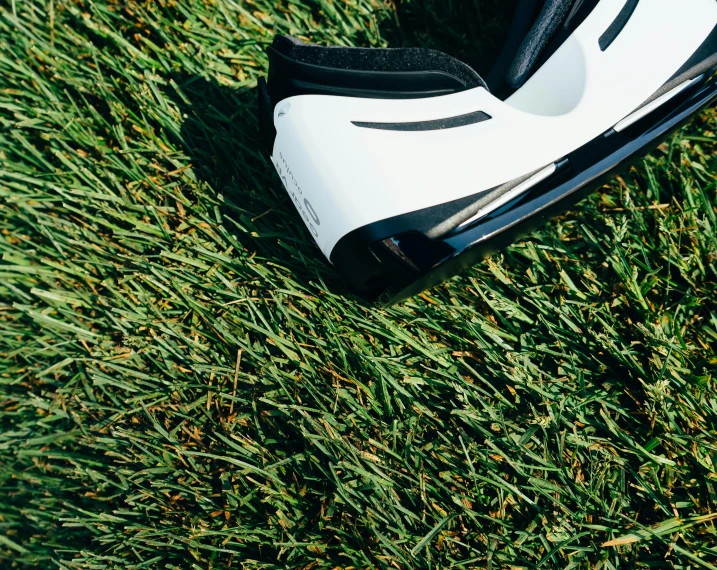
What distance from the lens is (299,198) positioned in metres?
1.52

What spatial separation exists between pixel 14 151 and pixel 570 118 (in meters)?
1.93

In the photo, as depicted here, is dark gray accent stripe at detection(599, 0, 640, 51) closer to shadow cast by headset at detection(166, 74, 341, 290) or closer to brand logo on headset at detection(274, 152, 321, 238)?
brand logo on headset at detection(274, 152, 321, 238)

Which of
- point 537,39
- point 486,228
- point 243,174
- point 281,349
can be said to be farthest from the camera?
point 243,174

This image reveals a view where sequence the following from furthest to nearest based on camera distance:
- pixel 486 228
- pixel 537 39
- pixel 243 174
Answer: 1. pixel 243 174
2. pixel 537 39
3. pixel 486 228

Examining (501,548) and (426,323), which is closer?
(501,548)

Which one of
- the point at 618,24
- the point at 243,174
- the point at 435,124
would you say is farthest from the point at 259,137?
the point at 618,24

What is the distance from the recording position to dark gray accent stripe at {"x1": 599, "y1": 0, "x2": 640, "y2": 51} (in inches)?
61.0

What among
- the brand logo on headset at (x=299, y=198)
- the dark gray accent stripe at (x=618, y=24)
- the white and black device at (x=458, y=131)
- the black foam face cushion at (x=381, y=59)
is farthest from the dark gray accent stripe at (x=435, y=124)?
the dark gray accent stripe at (x=618, y=24)

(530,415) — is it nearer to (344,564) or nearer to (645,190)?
(344,564)

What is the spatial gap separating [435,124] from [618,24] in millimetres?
624

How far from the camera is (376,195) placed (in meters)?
1.39

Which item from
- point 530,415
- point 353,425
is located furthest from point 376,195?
point 530,415

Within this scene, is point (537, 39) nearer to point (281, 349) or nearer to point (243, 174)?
point (243, 174)

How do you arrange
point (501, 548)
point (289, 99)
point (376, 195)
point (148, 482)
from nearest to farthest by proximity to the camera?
point (376, 195) → point (289, 99) → point (501, 548) → point (148, 482)
